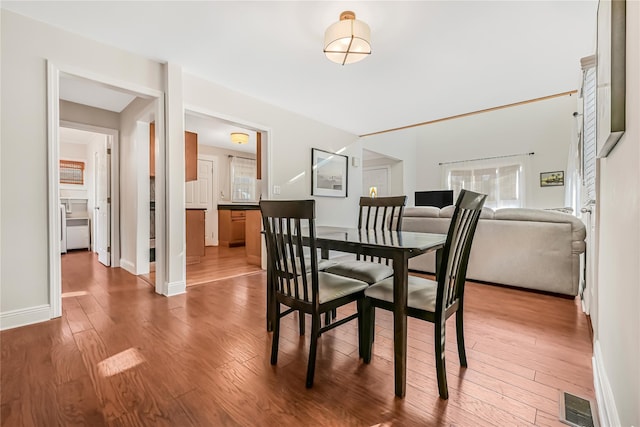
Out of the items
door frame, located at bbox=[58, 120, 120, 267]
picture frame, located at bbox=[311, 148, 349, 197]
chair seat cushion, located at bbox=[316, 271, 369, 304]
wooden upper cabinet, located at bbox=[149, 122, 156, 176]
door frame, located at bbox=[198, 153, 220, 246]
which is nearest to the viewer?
chair seat cushion, located at bbox=[316, 271, 369, 304]

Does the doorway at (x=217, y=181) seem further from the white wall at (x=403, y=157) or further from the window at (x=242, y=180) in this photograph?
the white wall at (x=403, y=157)

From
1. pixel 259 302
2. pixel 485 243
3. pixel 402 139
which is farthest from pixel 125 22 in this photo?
pixel 402 139

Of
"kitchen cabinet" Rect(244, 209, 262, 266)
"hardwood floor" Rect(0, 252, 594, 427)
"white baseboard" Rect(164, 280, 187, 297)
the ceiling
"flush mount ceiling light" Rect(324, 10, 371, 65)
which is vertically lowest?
"hardwood floor" Rect(0, 252, 594, 427)

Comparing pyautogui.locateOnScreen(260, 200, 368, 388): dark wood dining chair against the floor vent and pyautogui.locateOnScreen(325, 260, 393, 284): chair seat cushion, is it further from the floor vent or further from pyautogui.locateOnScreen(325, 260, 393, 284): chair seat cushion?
the floor vent

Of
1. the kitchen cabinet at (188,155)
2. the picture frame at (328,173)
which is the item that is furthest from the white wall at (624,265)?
the kitchen cabinet at (188,155)

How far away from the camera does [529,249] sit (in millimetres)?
2885

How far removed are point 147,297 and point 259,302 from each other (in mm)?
1138

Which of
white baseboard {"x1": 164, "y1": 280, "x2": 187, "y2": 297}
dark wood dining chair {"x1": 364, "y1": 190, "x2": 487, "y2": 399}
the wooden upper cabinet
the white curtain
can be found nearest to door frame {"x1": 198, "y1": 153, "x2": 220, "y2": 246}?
the wooden upper cabinet

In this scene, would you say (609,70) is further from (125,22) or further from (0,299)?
(0,299)

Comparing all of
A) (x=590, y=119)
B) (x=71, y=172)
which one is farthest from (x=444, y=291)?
(x=71, y=172)

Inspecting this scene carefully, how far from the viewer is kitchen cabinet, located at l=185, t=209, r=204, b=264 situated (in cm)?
427

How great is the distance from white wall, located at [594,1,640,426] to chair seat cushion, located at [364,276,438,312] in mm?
610

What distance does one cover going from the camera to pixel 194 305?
99.9 inches

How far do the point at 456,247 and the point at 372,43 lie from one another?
206cm
